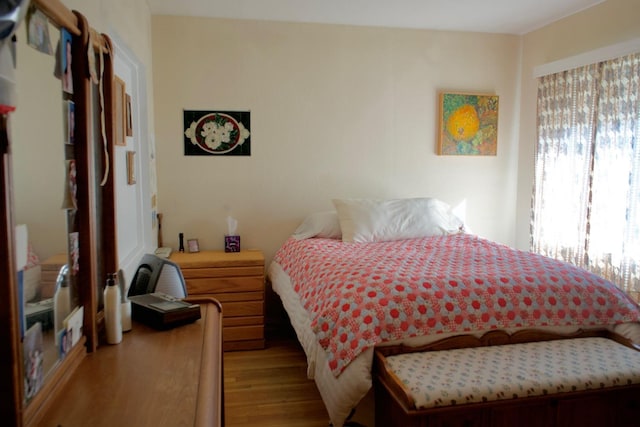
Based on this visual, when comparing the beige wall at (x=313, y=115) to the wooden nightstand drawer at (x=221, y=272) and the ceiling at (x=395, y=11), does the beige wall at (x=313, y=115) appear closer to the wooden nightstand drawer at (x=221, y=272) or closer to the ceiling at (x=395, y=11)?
the ceiling at (x=395, y=11)

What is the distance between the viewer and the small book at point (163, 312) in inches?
59.6

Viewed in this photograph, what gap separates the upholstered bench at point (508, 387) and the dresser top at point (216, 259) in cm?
160

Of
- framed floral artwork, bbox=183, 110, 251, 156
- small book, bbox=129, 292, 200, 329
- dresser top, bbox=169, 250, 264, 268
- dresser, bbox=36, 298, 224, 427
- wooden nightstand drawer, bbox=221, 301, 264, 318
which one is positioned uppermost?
framed floral artwork, bbox=183, 110, 251, 156

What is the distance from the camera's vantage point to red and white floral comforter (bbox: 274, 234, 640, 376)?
206 cm

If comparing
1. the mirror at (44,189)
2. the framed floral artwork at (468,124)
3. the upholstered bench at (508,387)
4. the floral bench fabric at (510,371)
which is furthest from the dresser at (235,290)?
the mirror at (44,189)

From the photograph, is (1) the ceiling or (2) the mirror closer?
(2) the mirror

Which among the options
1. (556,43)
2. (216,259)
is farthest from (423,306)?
(556,43)

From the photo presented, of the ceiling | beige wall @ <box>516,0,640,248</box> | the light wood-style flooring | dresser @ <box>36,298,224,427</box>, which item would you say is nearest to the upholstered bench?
the light wood-style flooring

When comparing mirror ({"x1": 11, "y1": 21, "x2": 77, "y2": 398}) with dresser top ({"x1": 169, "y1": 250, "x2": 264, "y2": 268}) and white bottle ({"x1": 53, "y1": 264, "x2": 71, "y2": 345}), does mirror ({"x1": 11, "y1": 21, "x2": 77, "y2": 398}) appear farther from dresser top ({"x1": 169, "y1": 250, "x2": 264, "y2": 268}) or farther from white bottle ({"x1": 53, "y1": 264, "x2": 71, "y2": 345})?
dresser top ({"x1": 169, "y1": 250, "x2": 264, "y2": 268})

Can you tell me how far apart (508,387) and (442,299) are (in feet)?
1.55

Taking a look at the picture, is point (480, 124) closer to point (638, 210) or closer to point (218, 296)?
point (638, 210)

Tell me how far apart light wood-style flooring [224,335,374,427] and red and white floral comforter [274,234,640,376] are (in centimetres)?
43

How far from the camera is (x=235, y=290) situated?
3387mm

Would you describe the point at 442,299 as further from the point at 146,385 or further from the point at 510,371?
the point at 146,385
